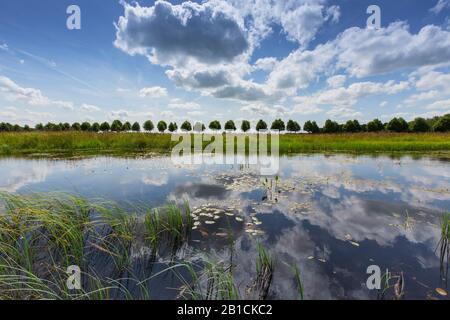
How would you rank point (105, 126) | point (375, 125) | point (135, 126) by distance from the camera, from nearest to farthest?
1. point (375, 125)
2. point (135, 126)
3. point (105, 126)

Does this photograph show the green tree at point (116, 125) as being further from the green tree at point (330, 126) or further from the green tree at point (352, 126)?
the green tree at point (352, 126)

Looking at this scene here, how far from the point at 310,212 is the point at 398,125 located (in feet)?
170

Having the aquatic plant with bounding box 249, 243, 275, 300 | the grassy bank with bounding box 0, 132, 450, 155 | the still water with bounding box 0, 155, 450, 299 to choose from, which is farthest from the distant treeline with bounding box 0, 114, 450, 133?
the aquatic plant with bounding box 249, 243, 275, 300

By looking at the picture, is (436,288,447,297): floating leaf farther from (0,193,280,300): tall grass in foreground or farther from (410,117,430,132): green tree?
(410,117,430,132): green tree

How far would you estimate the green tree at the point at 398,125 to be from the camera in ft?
146

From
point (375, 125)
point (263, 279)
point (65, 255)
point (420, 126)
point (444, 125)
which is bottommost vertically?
point (263, 279)

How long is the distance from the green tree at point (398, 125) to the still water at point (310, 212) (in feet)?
140

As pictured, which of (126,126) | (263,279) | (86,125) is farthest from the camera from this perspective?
(86,125)

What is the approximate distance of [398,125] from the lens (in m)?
44.7

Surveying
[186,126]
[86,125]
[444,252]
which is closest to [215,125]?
[186,126]

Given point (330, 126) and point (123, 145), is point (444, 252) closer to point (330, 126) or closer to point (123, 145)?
point (123, 145)

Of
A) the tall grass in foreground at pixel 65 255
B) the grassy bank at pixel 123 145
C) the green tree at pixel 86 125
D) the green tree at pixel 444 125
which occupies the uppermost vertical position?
the green tree at pixel 86 125

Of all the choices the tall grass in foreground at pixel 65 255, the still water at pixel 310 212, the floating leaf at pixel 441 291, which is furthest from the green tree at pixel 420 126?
the tall grass in foreground at pixel 65 255
